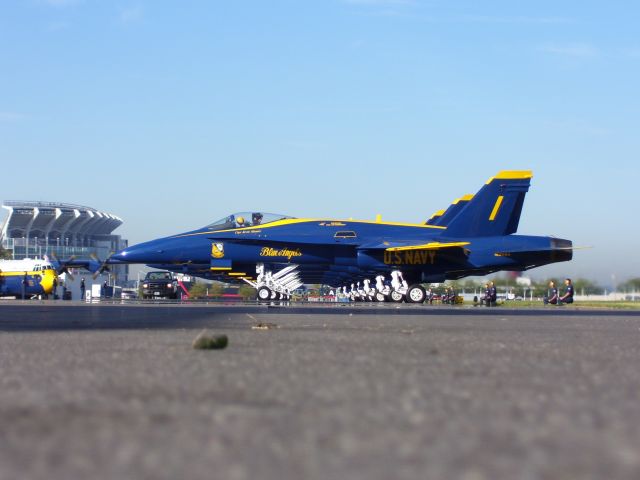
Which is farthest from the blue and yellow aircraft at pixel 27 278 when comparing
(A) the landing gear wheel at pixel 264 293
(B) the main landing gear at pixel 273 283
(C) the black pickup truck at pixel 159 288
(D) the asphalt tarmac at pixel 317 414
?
(D) the asphalt tarmac at pixel 317 414

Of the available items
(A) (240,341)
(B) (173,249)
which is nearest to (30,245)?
(B) (173,249)

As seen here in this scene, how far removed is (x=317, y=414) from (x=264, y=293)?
32245 mm

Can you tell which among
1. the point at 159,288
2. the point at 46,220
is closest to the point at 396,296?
the point at 159,288

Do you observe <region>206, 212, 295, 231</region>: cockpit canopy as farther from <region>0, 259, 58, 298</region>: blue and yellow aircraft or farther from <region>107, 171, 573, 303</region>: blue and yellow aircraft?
<region>0, 259, 58, 298</region>: blue and yellow aircraft

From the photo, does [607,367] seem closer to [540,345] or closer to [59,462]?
[540,345]

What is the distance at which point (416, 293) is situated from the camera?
33312 mm

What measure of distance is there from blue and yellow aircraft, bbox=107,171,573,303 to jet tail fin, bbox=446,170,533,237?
36 millimetres

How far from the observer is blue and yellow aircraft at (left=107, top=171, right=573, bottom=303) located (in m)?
33.4

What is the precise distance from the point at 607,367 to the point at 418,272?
28.8 metres

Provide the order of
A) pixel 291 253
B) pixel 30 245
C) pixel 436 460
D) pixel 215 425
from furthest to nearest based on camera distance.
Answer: pixel 30 245
pixel 291 253
pixel 215 425
pixel 436 460

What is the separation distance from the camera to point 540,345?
839 centimetres

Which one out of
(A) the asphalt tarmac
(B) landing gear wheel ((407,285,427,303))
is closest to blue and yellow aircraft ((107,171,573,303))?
(B) landing gear wheel ((407,285,427,303))

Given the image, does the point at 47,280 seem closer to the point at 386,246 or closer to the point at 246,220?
the point at 246,220

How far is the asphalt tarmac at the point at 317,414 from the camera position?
2.68 metres
